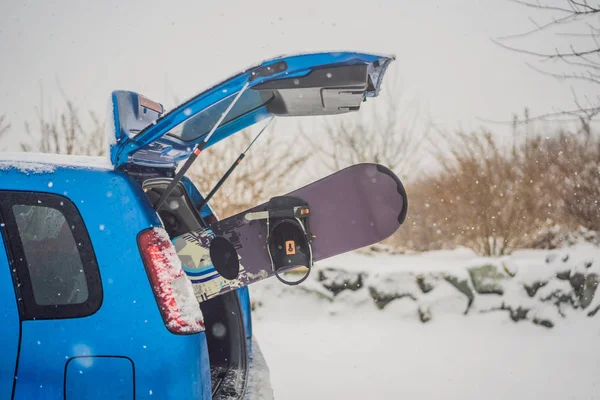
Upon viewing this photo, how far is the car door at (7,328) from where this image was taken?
1.39 m

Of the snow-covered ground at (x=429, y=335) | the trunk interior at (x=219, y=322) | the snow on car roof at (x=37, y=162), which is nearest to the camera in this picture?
the snow on car roof at (x=37, y=162)

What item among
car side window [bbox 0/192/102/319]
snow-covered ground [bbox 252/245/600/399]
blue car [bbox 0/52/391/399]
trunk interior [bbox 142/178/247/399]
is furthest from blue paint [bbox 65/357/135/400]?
snow-covered ground [bbox 252/245/600/399]

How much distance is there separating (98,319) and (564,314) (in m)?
5.74

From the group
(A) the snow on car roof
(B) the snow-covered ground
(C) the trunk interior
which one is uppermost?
(A) the snow on car roof

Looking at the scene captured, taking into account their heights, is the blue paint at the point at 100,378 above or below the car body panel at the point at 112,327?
below

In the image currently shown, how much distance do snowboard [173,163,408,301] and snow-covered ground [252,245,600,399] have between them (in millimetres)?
1627

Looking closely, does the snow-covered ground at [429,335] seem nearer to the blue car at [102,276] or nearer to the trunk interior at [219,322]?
the trunk interior at [219,322]

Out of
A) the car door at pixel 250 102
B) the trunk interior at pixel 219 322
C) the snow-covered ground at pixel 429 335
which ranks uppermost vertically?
the car door at pixel 250 102

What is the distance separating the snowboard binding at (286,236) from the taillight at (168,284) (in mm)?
877

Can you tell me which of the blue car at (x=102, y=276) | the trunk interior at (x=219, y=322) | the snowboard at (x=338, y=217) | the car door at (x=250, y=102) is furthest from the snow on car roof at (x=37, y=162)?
the snowboard at (x=338, y=217)

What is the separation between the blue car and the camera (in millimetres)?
1396

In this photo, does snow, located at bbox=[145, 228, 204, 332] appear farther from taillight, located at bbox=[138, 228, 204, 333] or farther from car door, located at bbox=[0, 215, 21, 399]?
car door, located at bbox=[0, 215, 21, 399]

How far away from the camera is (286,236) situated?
7.95ft

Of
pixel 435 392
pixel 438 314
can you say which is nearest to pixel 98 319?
pixel 435 392
